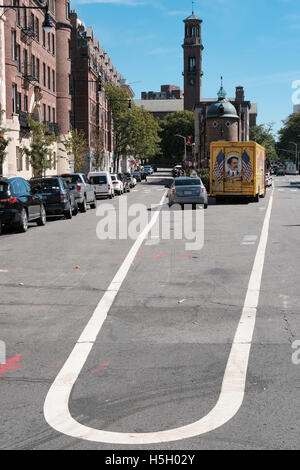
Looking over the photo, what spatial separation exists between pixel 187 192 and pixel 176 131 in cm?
12086

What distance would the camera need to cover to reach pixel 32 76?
45.4m

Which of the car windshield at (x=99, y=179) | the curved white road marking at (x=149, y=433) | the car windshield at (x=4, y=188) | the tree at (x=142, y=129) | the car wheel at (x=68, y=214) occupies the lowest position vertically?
the curved white road marking at (x=149, y=433)

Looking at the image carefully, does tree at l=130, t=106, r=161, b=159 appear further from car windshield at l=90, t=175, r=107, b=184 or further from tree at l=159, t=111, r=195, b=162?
tree at l=159, t=111, r=195, b=162

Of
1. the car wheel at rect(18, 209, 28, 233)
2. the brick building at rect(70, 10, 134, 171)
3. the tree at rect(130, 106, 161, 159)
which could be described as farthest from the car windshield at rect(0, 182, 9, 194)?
the tree at rect(130, 106, 161, 159)

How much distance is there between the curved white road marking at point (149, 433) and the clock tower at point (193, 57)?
144 meters

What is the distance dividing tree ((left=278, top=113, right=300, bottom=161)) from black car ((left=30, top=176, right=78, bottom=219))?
141 m

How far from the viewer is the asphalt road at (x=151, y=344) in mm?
4468

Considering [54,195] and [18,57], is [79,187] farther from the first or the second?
[18,57]

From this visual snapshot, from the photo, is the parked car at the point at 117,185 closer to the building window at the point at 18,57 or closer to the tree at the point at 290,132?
the building window at the point at 18,57

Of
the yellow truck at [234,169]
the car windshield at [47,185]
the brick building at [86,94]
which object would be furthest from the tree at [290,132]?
the car windshield at [47,185]

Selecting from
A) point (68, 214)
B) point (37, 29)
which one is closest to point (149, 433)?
point (68, 214)

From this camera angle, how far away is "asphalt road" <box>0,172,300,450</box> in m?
4.47

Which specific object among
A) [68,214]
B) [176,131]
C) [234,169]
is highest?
[176,131]
